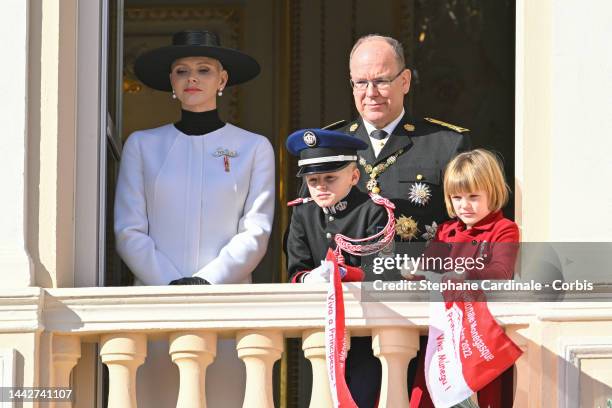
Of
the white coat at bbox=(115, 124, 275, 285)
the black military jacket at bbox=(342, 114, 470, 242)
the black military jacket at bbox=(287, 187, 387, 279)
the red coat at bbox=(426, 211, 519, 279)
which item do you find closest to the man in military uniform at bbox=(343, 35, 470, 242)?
the black military jacket at bbox=(342, 114, 470, 242)

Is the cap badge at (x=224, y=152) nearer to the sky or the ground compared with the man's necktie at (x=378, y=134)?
nearer to the ground

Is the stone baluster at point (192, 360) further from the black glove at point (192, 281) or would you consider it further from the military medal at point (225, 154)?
the military medal at point (225, 154)

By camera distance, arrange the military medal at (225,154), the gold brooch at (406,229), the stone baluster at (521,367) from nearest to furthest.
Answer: the stone baluster at (521,367)
the gold brooch at (406,229)
the military medal at (225,154)

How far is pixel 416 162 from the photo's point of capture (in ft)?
27.0

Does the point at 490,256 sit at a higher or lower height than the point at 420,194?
lower

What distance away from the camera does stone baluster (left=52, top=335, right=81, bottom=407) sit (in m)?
7.75

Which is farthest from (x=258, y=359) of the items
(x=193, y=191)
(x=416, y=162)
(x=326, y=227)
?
(x=416, y=162)

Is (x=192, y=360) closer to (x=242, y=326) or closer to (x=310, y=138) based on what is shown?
(x=242, y=326)

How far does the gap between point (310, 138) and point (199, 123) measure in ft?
2.01

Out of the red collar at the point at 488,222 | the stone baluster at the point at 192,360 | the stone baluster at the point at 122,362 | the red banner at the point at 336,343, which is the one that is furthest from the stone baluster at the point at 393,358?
the stone baluster at the point at 122,362

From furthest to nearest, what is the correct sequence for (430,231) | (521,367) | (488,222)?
(430,231) < (488,222) < (521,367)

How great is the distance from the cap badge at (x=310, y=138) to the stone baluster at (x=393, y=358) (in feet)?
Answer: 2.49

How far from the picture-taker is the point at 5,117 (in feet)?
25.9

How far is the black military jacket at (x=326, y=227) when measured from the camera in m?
7.93
